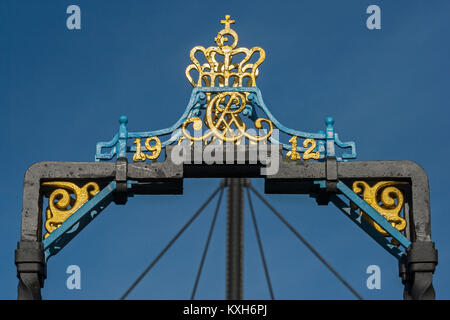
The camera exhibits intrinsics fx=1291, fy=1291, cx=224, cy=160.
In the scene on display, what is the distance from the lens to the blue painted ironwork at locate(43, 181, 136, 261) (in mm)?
21188

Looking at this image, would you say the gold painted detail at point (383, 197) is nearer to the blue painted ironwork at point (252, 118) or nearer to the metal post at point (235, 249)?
the blue painted ironwork at point (252, 118)

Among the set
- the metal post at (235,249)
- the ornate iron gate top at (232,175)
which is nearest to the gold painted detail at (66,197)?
the ornate iron gate top at (232,175)

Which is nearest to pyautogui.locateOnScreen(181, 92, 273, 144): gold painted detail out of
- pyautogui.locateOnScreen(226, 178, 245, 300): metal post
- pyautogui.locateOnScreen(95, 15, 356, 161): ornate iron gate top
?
pyautogui.locateOnScreen(95, 15, 356, 161): ornate iron gate top

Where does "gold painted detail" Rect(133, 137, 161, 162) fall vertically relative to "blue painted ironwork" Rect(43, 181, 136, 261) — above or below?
above

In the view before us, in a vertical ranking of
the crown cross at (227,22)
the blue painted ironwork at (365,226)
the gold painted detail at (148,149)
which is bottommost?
the blue painted ironwork at (365,226)

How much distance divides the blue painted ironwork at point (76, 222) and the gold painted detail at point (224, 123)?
143cm

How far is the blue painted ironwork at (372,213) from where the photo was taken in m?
21.1

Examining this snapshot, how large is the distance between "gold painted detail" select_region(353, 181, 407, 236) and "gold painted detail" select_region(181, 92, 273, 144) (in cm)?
182

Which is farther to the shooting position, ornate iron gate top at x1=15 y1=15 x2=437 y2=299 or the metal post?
the metal post

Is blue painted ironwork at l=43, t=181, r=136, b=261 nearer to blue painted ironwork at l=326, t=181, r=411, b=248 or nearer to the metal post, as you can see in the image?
blue painted ironwork at l=326, t=181, r=411, b=248

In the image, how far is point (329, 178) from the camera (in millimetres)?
21359

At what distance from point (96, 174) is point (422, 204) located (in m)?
Result: 5.40
